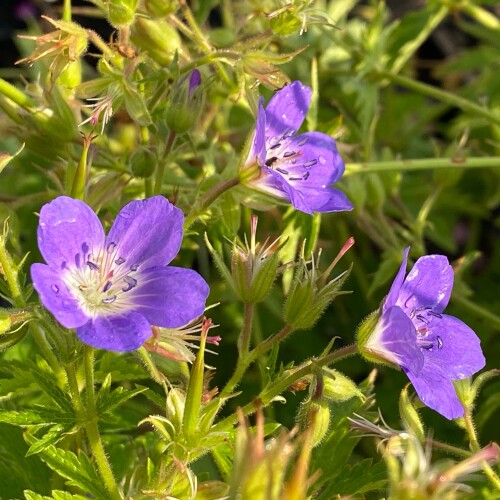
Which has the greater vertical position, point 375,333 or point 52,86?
point 52,86

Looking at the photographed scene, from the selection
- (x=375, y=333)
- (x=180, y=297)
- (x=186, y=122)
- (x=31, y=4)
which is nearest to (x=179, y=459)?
(x=180, y=297)

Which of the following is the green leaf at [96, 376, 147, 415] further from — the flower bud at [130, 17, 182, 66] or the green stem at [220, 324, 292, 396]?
the flower bud at [130, 17, 182, 66]

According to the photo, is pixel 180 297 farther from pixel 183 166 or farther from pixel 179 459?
pixel 183 166

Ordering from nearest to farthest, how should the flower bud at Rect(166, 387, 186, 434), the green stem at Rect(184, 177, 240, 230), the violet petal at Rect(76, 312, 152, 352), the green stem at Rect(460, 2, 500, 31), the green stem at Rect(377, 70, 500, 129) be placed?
1. the violet petal at Rect(76, 312, 152, 352)
2. the flower bud at Rect(166, 387, 186, 434)
3. the green stem at Rect(184, 177, 240, 230)
4. the green stem at Rect(377, 70, 500, 129)
5. the green stem at Rect(460, 2, 500, 31)

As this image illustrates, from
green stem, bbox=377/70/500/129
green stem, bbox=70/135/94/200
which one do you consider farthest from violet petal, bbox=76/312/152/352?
green stem, bbox=377/70/500/129

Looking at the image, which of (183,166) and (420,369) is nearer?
(420,369)

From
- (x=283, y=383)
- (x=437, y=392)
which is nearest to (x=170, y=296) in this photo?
(x=283, y=383)

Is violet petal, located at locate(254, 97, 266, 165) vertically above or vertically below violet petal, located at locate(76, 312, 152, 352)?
above
